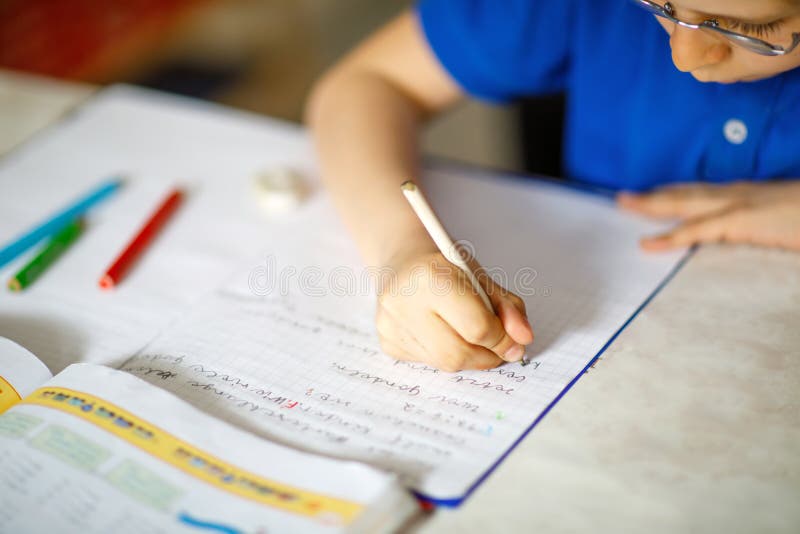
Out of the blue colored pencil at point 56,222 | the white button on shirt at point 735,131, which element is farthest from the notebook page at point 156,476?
the white button on shirt at point 735,131

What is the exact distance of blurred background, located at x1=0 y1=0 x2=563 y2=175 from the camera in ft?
4.00

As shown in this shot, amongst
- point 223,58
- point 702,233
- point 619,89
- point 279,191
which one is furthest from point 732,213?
point 223,58

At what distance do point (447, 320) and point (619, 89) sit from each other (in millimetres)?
379

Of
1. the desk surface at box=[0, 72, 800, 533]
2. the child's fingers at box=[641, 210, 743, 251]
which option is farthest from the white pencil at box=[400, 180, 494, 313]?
the child's fingers at box=[641, 210, 743, 251]

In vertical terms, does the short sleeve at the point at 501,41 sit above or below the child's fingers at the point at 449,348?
above

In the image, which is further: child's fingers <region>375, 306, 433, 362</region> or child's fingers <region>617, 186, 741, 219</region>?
child's fingers <region>617, 186, 741, 219</region>

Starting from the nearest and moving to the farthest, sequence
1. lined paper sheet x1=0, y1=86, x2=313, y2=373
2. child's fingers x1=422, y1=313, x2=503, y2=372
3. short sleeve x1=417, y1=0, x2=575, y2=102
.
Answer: child's fingers x1=422, y1=313, x2=503, y2=372 < lined paper sheet x1=0, y1=86, x2=313, y2=373 < short sleeve x1=417, y1=0, x2=575, y2=102

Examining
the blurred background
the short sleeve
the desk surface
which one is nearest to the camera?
the desk surface

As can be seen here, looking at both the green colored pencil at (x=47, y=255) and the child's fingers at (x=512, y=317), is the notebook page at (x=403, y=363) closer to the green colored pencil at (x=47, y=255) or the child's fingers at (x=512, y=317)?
the child's fingers at (x=512, y=317)

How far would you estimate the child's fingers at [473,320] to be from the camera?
1.89ft

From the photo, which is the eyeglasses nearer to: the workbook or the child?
the child

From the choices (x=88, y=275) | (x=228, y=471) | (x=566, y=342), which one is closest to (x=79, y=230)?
(x=88, y=275)

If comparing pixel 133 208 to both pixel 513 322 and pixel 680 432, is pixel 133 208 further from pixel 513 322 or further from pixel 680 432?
pixel 680 432

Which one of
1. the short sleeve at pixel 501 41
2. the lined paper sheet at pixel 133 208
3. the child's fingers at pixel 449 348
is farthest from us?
the short sleeve at pixel 501 41
